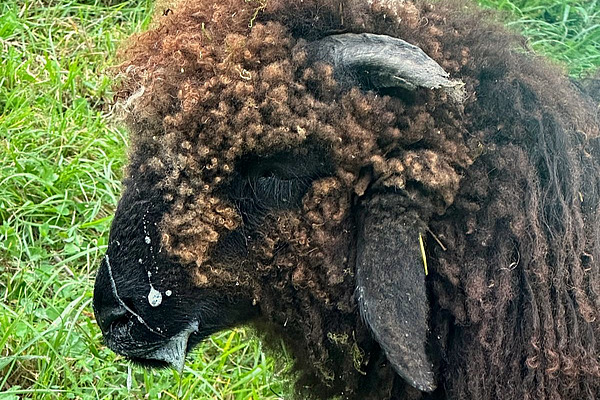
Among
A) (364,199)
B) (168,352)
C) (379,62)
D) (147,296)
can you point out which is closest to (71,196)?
(168,352)

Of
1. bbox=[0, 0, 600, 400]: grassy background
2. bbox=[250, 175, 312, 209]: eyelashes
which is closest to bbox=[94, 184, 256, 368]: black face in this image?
bbox=[250, 175, 312, 209]: eyelashes

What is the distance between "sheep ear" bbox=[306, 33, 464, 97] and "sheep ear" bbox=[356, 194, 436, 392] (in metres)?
0.41

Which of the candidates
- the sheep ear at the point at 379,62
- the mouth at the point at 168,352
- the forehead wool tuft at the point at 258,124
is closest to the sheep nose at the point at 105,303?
the mouth at the point at 168,352

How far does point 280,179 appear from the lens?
3.09 metres

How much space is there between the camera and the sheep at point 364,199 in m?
3.00

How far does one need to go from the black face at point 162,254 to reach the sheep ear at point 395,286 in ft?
0.90

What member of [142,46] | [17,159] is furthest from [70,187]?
[142,46]

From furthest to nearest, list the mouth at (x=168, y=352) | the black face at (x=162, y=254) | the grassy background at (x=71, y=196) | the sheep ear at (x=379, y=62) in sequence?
the grassy background at (x=71, y=196) < the mouth at (x=168, y=352) < the black face at (x=162, y=254) < the sheep ear at (x=379, y=62)

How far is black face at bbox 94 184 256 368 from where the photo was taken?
3.07 m

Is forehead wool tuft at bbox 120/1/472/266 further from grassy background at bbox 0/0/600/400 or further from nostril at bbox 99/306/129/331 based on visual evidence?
grassy background at bbox 0/0/600/400

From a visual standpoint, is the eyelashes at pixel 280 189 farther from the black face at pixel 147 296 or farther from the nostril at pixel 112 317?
the nostril at pixel 112 317

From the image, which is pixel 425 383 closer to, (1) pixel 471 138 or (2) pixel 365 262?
(2) pixel 365 262

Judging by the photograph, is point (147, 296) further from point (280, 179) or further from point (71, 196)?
point (71, 196)

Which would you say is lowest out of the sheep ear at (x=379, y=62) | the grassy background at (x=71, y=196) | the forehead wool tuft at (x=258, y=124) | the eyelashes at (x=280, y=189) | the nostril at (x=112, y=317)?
the grassy background at (x=71, y=196)
